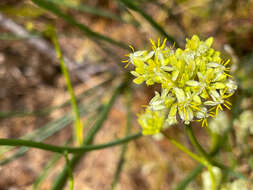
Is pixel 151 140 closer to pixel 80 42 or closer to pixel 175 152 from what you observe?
pixel 175 152

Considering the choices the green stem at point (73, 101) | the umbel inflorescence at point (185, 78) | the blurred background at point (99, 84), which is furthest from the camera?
the blurred background at point (99, 84)

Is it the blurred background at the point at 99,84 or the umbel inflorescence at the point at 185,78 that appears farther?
the blurred background at the point at 99,84

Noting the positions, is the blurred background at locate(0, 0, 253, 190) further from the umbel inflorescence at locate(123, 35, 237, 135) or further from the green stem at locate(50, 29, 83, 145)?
the umbel inflorescence at locate(123, 35, 237, 135)

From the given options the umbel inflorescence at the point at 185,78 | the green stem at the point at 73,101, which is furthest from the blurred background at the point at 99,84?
the umbel inflorescence at the point at 185,78

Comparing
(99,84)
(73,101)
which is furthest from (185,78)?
(99,84)

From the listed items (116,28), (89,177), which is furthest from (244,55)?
(89,177)

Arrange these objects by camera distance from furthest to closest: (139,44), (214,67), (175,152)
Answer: (139,44) → (175,152) → (214,67)

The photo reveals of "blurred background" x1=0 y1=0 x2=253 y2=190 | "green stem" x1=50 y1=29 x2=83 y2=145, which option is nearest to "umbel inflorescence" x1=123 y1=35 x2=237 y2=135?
"green stem" x1=50 y1=29 x2=83 y2=145

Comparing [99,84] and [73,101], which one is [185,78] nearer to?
[73,101]

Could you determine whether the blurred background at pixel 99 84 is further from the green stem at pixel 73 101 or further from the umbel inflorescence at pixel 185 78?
the umbel inflorescence at pixel 185 78
